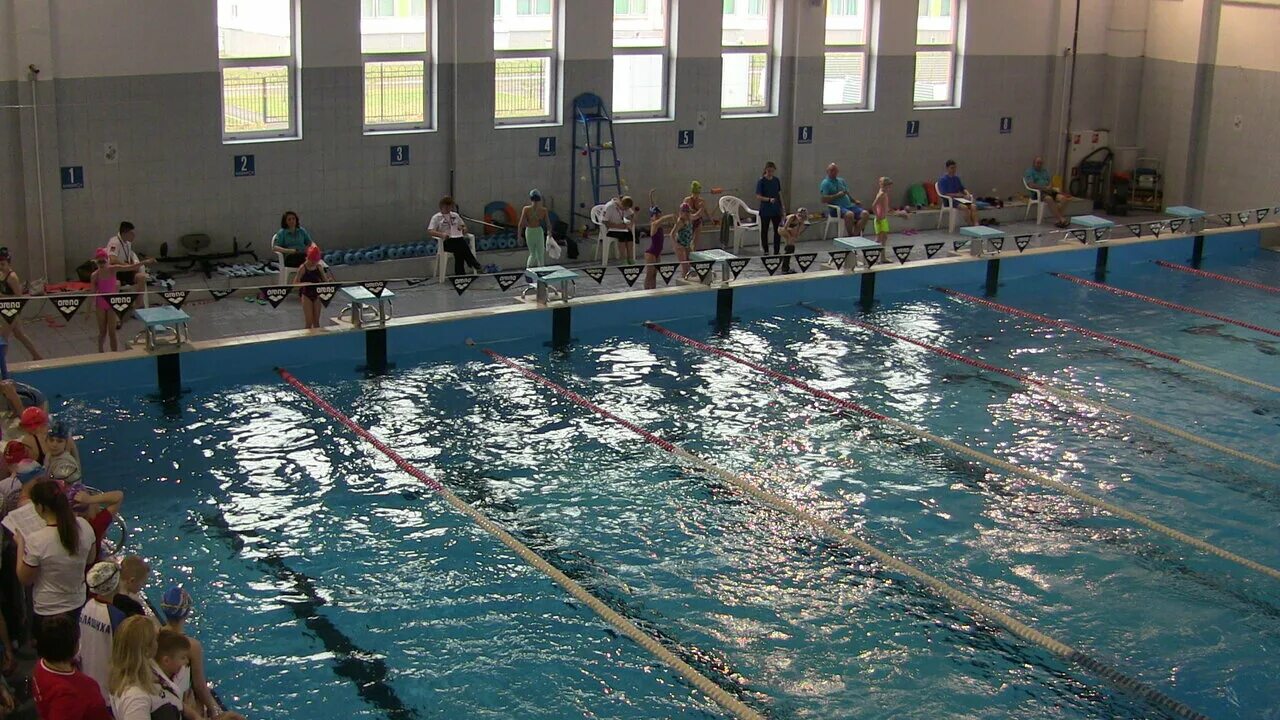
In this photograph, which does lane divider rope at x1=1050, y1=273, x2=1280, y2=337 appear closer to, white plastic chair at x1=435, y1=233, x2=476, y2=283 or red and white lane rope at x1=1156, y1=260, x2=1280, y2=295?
red and white lane rope at x1=1156, y1=260, x2=1280, y2=295

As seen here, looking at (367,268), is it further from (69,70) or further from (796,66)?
(796,66)

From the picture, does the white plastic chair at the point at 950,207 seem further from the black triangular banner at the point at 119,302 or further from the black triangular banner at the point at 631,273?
the black triangular banner at the point at 119,302

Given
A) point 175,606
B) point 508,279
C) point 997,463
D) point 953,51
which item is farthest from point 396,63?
point 175,606

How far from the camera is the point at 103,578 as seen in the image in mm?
5605

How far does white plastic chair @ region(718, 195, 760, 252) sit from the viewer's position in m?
18.3

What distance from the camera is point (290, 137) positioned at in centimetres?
1590

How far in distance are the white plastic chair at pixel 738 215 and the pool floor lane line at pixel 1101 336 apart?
2799 millimetres

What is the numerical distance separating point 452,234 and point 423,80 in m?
2.15

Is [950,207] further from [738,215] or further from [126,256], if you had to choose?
[126,256]

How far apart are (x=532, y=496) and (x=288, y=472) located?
1.81m

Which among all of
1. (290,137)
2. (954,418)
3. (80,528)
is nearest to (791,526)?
(954,418)

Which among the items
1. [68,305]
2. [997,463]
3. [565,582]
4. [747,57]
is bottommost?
[565,582]

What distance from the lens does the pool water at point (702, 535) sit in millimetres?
7461

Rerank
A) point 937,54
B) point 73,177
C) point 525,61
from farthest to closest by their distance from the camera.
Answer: point 937,54 → point 525,61 → point 73,177
